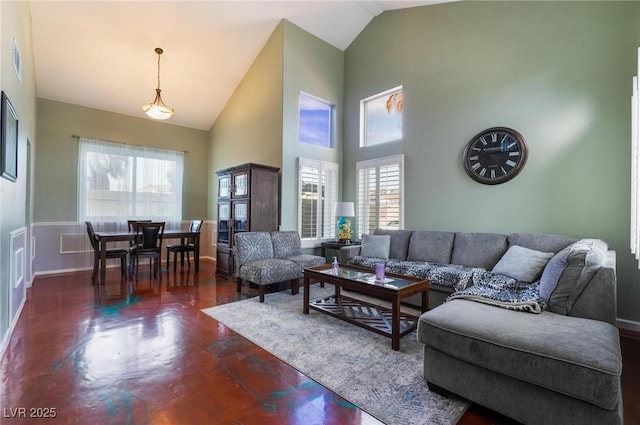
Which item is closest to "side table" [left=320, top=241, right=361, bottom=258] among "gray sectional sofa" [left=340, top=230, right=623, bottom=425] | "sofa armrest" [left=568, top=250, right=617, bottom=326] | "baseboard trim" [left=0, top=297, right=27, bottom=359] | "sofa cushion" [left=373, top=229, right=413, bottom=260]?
"sofa cushion" [left=373, top=229, right=413, bottom=260]

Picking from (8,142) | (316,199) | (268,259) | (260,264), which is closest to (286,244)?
(268,259)

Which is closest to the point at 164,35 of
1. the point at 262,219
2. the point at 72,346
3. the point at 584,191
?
the point at 262,219

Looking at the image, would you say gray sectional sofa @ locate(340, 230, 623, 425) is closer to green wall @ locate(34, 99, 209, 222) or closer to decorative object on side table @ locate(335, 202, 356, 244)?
decorative object on side table @ locate(335, 202, 356, 244)

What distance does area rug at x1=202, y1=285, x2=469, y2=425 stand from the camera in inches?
68.3

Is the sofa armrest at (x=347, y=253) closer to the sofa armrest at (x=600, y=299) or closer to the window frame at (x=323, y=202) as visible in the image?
the window frame at (x=323, y=202)

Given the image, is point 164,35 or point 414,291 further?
point 164,35

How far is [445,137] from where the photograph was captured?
14.2ft

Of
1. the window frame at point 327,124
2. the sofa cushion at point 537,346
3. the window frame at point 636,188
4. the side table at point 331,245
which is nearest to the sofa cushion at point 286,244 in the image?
the side table at point 331,245

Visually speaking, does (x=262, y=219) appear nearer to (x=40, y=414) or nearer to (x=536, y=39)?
(x=40, y=414)

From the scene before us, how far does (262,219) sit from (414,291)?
2860 mm

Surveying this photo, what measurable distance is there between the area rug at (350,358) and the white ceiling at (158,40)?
4.31 meters

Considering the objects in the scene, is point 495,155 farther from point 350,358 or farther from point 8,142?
point 8,142

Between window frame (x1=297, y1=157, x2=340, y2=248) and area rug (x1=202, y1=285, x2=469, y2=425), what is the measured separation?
5.99 ft

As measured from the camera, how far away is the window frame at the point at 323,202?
200 inches
